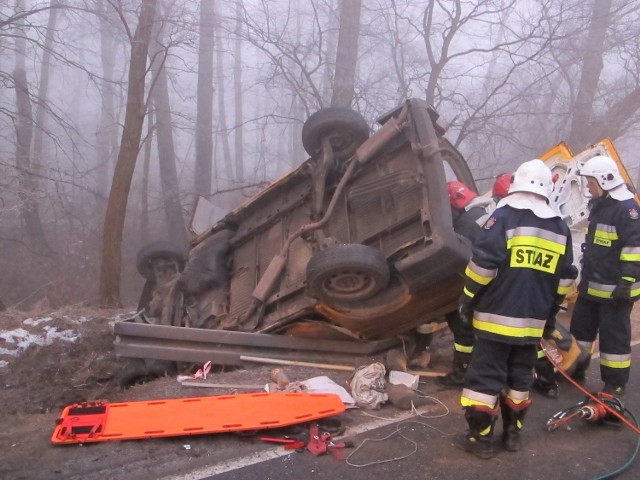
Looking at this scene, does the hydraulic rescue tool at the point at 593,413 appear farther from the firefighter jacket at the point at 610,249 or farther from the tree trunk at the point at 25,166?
the tree trunk at the point at 25,166

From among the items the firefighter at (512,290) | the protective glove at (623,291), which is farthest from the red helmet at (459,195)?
the firefighter at (512,290)

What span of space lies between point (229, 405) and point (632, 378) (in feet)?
10.9

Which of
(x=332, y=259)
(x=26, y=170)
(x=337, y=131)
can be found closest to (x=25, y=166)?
(x=26, y=170)

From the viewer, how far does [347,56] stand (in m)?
9.20

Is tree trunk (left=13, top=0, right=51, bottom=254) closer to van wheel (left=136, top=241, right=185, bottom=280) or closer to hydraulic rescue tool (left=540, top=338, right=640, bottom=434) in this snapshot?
van wheel (left=136, top=241, right=185, bottom=280)

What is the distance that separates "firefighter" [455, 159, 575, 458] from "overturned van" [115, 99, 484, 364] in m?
0.72

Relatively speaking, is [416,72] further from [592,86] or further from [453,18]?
[592,86]

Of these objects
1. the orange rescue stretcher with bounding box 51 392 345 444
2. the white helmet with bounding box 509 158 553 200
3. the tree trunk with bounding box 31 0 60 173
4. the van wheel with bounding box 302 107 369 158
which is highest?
the tree trunk with bounding box 31 0 60 173

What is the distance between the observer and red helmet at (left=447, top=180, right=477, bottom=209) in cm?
456

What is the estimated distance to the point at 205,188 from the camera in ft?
42.8

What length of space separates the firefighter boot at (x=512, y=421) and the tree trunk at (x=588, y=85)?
8.84m

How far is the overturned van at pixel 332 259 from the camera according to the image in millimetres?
Result: 3953

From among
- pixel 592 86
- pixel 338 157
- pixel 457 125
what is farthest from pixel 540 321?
pixel 592 86

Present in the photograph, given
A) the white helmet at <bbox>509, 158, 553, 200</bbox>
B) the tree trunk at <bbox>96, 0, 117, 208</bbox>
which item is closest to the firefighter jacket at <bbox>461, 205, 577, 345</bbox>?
the white helmet at <bbox>509, 158, 553, 200</bbox>
